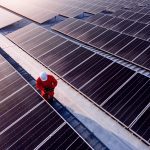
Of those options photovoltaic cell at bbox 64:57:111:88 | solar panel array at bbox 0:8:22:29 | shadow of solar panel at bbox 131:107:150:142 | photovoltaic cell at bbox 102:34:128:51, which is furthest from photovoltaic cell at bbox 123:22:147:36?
solar panel array at bbox 0:8:22:29

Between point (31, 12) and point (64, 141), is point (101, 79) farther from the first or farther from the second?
point (31, 12)

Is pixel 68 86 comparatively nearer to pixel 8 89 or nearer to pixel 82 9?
pixel 8 89

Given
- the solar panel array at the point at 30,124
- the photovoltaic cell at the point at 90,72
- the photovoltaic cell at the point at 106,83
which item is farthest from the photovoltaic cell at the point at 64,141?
the photovoltaic cell at the point at 90,72

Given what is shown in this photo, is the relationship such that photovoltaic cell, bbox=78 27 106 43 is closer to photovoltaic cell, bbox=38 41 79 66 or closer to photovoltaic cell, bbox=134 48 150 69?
photovoltaic cell, bbox=38 41 79 66

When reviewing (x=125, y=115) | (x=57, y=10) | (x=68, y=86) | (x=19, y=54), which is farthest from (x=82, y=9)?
(x=125, y=115)

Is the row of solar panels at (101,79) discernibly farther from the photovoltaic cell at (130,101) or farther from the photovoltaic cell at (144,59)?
the photovoltaic cell at (144,59)

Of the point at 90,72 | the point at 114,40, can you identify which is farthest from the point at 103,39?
the point at 90,72
